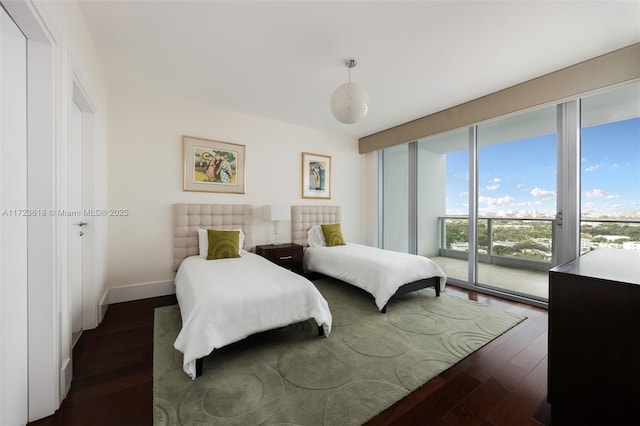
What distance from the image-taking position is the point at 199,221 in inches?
144

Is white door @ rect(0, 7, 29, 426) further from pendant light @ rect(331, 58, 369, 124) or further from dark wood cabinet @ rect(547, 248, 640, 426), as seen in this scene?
dark wood cabinet @ rect(547, 248, 640, 426)

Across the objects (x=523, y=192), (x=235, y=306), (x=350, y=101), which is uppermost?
(x=350, y=101)

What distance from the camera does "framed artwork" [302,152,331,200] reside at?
4730mm

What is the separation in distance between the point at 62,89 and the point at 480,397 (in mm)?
3236

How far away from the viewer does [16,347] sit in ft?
4.35

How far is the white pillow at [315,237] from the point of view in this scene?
452 cm

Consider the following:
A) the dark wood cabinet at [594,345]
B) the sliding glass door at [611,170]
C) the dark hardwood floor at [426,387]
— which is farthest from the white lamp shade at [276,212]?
the sliding glass door at [611,170]

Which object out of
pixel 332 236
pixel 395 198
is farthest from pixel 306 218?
pixel 395 198

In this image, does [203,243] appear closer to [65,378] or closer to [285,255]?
[285,255]

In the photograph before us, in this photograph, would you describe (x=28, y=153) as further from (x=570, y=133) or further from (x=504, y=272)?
(x=504, y=272)

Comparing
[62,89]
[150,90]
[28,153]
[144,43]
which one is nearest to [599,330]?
[28,153]

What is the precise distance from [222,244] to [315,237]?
1697 mm

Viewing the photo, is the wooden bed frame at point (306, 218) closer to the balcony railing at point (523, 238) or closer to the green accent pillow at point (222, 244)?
the green accent pillow at point (222, 244)

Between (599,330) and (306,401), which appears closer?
(599,330)
